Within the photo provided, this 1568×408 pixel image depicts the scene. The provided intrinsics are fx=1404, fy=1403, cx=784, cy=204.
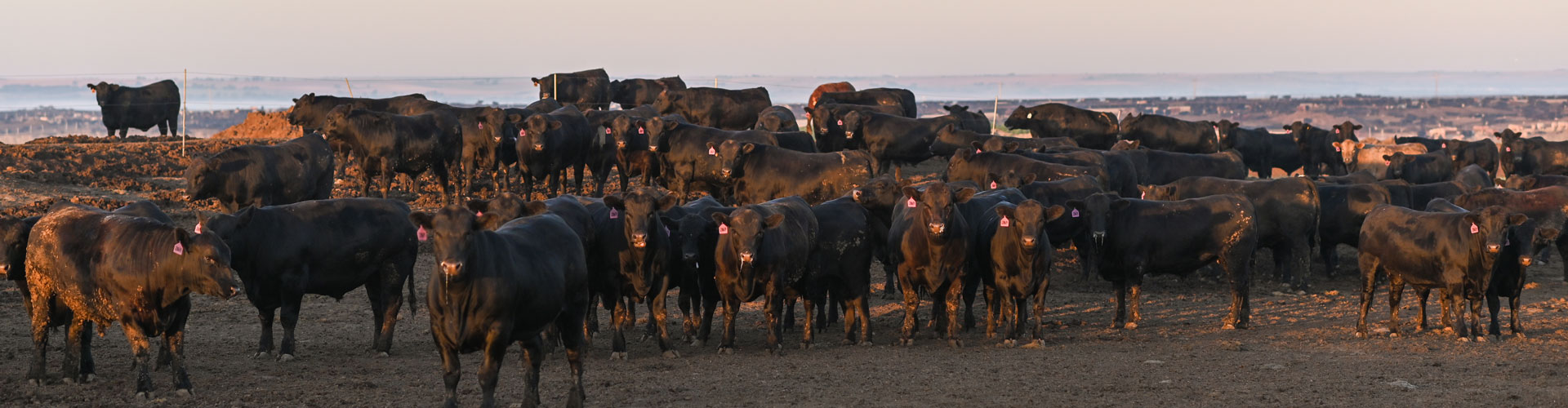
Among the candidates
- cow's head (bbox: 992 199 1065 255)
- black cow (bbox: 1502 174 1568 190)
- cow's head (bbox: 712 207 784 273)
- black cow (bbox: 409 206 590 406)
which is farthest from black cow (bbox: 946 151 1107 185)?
black cow (bbox: 409 206 590 406)

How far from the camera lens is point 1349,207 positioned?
61.3ft

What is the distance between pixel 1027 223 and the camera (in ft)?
40.9

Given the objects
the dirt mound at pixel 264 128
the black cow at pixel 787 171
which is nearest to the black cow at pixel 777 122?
the black cow at pixel 787 171

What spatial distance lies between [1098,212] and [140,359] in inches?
358

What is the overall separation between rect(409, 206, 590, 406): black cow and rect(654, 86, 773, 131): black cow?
21.2m

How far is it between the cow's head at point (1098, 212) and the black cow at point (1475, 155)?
19.2 metres

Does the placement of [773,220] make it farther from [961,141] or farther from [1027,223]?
[961,141]

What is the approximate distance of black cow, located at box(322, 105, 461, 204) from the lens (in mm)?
20266

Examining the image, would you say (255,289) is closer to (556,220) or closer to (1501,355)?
(556,220)

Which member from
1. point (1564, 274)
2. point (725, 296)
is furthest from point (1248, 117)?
point (725, 296)

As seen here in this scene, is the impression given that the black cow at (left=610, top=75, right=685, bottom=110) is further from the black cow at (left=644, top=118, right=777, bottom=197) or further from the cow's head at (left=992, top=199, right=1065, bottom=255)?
the cow's head at (left=992, top=199, right=1065, bottom=255)

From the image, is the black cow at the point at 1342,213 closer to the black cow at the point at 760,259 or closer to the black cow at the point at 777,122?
the black cow at the point at 760,259

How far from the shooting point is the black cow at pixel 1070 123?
3108 cm

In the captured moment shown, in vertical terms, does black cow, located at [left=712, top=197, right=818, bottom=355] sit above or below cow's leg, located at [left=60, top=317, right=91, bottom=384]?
above
